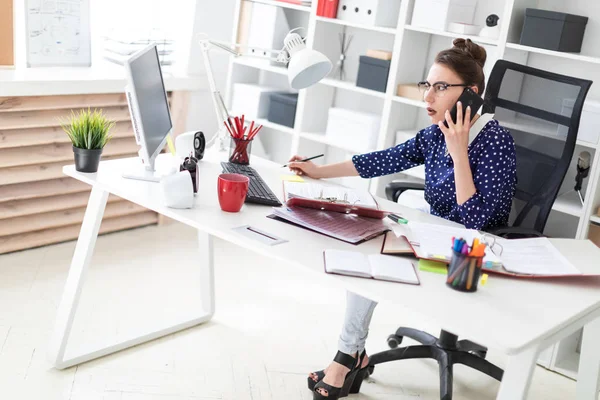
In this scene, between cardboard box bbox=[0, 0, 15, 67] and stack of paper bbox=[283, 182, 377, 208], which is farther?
cardboard box bbox=[0, 0, 15, 67]

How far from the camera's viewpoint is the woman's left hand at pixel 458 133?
7.43 ft

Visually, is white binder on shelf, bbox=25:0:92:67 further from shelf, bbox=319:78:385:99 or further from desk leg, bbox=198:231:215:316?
desk leg, bbox=198:231:215:316

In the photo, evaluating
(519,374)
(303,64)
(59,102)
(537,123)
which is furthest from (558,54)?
(59,102)

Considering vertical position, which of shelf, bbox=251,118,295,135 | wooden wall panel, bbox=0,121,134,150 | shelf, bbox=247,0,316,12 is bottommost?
wooden wall panel, bbox=0,121,134,150

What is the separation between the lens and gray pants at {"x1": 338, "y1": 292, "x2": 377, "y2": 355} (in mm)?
2369

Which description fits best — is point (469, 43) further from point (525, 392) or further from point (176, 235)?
point (176, 235)

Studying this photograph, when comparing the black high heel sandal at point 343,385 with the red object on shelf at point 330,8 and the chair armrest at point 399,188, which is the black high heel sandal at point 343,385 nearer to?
the chair armrest at point 399,188

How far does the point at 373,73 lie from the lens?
11.8ft

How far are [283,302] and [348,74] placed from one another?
1.41m

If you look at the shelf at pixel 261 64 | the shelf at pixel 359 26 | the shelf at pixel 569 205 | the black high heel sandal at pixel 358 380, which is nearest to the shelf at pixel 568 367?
the shelf at pixel 569 205

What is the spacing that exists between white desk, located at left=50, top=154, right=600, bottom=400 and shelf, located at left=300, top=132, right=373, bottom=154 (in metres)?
1.10

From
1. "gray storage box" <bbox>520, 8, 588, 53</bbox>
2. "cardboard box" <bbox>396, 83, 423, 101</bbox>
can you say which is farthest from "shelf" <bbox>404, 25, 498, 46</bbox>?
"cardboard box" <bbox>396, 83, 423, 101</bbox>

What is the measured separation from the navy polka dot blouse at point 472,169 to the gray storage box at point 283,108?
1.37 meters

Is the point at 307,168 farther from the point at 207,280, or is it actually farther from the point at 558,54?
the point at 558,54
